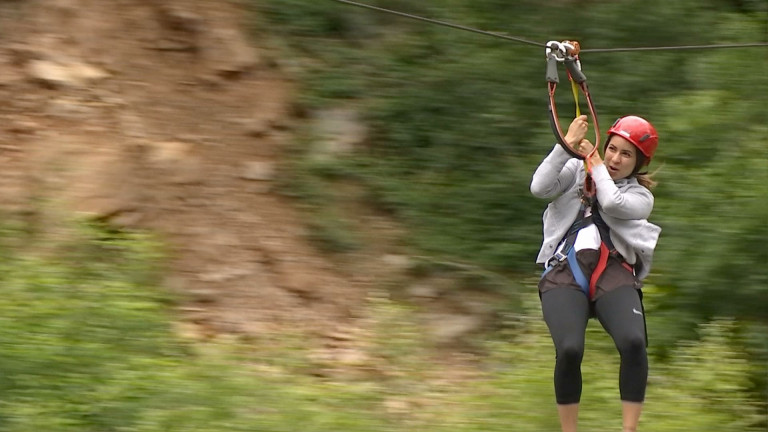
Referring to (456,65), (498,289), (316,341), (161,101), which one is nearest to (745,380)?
(498,289)

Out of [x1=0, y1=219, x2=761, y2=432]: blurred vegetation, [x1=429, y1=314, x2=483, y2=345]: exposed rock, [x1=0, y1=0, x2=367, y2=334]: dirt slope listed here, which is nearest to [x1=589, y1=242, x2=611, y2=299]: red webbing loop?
[x1=0, y1=219, x2=761, y2=432]: blurred vegetation

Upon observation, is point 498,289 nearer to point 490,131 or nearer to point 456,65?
point 490,131

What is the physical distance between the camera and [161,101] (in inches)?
325

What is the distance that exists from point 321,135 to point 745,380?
371 cm

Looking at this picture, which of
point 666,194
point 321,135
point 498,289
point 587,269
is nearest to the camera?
point 587,269

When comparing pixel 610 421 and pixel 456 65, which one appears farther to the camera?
pixel 456 65

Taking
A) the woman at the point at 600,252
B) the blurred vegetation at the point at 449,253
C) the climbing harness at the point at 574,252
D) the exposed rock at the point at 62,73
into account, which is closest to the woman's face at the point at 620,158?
the woman at the point at 600,252

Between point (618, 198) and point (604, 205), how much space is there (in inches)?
2.6

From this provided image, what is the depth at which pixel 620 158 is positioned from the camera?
487 centimetres

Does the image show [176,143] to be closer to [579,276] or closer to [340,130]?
[340,130]

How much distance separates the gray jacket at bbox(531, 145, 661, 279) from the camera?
4711mm

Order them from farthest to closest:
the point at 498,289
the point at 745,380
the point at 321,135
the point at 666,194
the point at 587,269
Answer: the point at 321,135 < the point at 498,289 < the point at 666,194 < the point at 745,380 < the point at 587,269

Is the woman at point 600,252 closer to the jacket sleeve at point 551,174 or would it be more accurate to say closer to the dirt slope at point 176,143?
the jacket sleeve at point 551,174

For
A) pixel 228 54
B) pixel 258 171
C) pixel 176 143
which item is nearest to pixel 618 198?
pixel 258 171
